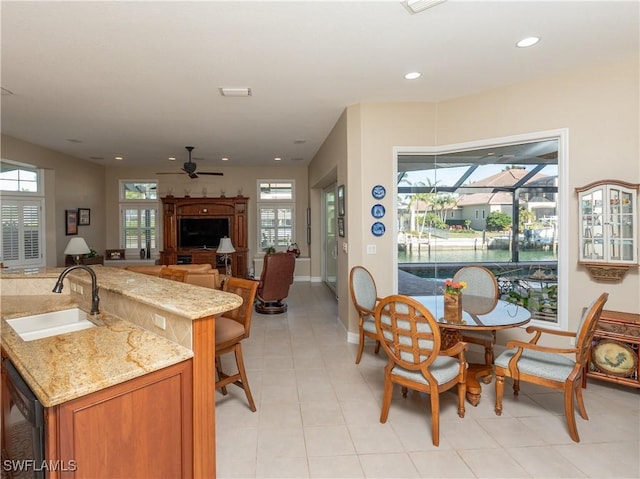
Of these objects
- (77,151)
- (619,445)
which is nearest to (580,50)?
(619,445)

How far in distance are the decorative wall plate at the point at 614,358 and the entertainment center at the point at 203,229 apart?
6.79m

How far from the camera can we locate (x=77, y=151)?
669cm

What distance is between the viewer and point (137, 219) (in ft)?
28.3

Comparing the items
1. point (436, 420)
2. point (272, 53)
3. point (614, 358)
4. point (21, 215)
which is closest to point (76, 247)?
point (21, 215)

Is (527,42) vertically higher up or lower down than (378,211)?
higher up

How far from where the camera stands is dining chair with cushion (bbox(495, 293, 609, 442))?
233 cm

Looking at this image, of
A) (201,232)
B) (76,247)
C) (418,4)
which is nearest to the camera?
(418,4)

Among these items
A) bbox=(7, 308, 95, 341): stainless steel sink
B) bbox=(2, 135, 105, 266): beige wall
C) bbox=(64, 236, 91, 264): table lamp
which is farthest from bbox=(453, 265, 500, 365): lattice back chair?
bbox=(2, 135, 105, 266): beige wall

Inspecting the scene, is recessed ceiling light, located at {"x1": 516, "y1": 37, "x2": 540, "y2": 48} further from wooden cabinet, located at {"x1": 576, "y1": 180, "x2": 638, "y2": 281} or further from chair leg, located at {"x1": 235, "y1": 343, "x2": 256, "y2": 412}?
chair leg, located at {"x1": 235, "y1": 343, "x2": 256, "y2": 412}

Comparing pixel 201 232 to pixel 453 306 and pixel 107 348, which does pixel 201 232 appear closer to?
pixel 453 306

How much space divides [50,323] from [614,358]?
433 centimetres

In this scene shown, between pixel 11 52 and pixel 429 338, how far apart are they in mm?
3968

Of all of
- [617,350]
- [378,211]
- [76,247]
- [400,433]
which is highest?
[378,211]

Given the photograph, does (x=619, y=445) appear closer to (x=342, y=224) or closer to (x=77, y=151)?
Answer: (x=342, y=224)
